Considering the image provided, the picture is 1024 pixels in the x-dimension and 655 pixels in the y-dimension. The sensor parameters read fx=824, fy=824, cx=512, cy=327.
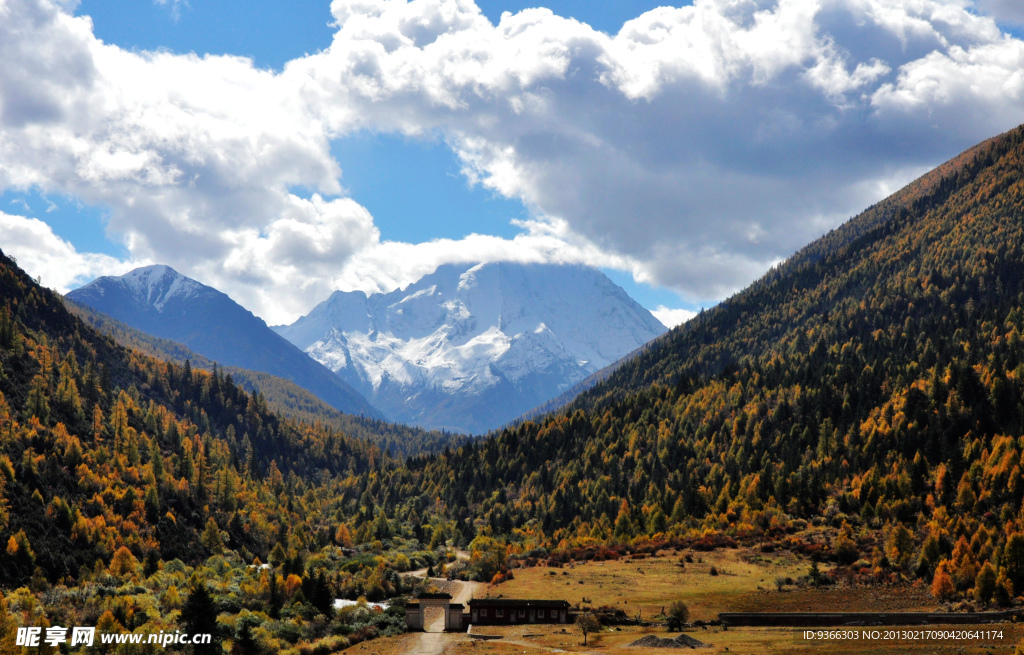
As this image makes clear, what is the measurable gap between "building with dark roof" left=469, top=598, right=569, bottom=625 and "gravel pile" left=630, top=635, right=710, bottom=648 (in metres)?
19.3

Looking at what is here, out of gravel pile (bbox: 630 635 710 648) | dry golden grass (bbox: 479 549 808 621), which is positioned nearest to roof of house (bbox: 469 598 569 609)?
dry golden grass (bbox: 479 549 808 621)

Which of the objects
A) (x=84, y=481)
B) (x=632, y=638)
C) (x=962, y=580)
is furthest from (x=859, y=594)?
(x=84, y=481)

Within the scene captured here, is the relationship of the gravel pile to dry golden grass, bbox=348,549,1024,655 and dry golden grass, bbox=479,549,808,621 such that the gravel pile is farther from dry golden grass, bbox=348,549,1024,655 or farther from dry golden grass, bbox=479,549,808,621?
dry golden grass, bbox=479,549,808,621

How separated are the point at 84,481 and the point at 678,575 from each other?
14850 cm

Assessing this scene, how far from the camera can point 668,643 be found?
7988 centimetres

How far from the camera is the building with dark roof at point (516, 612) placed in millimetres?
100250

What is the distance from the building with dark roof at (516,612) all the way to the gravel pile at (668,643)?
19338mm

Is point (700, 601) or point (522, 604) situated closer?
point (522, 604)

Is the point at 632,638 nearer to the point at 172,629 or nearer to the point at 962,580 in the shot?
the point at 962,580

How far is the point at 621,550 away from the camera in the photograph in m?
161

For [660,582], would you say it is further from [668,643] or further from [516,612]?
[668,643]

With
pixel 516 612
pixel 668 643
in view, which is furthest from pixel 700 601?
pixel 668 643

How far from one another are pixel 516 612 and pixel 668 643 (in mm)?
26376

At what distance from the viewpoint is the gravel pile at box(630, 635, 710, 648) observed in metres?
78.4
